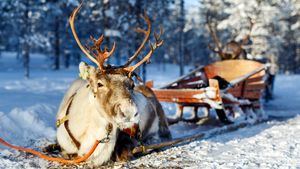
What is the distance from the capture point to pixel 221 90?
8.68m

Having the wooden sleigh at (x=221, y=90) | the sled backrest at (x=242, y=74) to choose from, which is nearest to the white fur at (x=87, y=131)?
the wooden sleigh at (x=221, y=90)

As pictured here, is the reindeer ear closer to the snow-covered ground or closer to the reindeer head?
the reindeer head

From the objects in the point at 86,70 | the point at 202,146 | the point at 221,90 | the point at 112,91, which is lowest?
the point at 202,146

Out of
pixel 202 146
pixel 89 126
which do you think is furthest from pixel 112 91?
pixel 202 146

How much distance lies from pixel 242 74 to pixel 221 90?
3274 millimetres

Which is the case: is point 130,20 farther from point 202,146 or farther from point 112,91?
point 112,91

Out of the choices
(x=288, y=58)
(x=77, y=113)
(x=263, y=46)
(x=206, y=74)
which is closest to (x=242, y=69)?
(x=206, y=74)

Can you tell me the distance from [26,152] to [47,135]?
1.58 meters

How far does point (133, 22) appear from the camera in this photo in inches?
836

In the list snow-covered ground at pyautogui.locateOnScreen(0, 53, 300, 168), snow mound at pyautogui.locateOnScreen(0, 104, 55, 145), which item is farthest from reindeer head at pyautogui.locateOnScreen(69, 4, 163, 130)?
snow mound at pyautogui.locateOnScreen(0, 104, 55, 145)

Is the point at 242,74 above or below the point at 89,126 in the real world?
above

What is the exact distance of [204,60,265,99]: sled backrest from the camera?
33.4ft

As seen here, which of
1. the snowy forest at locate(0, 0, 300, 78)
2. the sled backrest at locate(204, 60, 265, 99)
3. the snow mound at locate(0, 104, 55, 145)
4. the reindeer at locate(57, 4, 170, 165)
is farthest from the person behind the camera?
the snowy forest at locate(0, 0, 300, 78)

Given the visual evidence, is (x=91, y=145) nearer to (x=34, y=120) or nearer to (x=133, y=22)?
(x=34, y=120)
